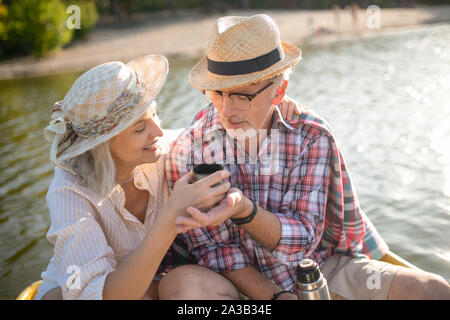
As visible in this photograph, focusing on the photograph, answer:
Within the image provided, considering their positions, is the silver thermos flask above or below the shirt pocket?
below

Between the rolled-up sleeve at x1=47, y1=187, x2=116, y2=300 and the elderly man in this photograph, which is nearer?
the rolled-up sleeve at x1=47, y1=187, x2=116, y2=300

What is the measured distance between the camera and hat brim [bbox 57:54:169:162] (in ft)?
7.66

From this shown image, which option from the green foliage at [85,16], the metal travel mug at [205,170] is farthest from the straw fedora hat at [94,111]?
the green foliage at [85,16]

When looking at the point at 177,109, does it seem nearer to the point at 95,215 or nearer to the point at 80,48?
the point at 95,215

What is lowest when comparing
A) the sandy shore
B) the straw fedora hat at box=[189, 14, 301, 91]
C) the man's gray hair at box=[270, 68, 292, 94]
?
the sandy shore

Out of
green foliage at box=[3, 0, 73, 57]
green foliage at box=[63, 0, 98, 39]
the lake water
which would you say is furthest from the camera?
green foliage at box=[63, 0, 98, 39]

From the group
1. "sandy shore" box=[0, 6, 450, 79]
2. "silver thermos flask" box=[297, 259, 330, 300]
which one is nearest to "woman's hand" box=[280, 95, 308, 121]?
"silver thermos flask" box=[297, 259, 330, 300]

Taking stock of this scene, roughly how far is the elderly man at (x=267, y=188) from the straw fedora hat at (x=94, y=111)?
1.36 ft

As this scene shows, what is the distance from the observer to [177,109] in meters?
10.6

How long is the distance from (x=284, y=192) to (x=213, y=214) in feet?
2.32

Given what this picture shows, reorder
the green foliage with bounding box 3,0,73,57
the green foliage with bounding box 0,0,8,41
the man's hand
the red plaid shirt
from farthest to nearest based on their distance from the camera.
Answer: the green foliage with bounding box 3,0,73,57, the green foliage with bounding box 0,0,8,41, the red plaid shirt, the man's hand

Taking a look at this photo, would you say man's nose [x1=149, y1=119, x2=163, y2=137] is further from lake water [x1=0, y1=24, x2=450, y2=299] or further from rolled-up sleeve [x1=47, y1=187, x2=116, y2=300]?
lake water [x1=0, y1=24, x2=450, y2=299]

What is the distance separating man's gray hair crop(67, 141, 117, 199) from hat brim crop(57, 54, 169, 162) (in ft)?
0.25

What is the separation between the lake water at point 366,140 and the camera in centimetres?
490
